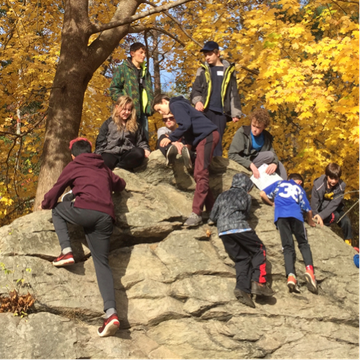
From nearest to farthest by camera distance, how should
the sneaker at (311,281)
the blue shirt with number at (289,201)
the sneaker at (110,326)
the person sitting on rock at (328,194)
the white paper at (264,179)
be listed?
the sneaker at (110,326) → the sneaker at (311,281) → the blue shirt with number at (289,201) → the white paper at (264,179) → the person sitting on rock at (328,194)

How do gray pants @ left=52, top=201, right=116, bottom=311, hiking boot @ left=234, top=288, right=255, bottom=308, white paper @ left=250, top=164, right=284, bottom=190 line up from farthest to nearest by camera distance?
1. white paper @ left=250, top=164, right=284, bottom=190
2. hiking boot @ left=234, top=288, right=255, bottom=308
3. gray pants @ left=52, top=201, right=116, bottom=311

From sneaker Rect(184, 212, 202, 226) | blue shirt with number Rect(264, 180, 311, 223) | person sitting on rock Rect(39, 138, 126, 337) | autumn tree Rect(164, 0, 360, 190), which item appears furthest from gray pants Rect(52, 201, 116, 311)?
autumn tree Rect(164, 0, 360, 190)

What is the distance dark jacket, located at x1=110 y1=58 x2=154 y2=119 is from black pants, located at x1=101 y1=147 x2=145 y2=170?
2.36 ft

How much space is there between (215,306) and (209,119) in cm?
273

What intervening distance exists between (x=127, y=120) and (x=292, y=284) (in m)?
3.03

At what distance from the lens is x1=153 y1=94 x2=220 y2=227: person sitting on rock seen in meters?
5.59

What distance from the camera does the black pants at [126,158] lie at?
5.91 m

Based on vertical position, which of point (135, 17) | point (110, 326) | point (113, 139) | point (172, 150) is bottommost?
point (110, 326)

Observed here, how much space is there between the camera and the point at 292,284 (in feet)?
16.9

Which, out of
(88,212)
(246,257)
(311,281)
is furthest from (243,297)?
(88,212)

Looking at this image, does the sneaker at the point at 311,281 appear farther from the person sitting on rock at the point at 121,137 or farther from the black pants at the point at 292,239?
the person sitting on rock at the point at 121,137

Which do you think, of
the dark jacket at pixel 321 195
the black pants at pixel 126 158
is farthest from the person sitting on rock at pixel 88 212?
the dark jacket at pixel 321 195

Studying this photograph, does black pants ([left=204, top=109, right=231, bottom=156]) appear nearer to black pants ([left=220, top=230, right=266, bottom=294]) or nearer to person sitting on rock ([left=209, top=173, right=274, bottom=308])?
person sitting on rock ([left=209, top=173, right=274, bottom=308])

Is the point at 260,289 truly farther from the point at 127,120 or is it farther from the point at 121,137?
the point at 127,120
